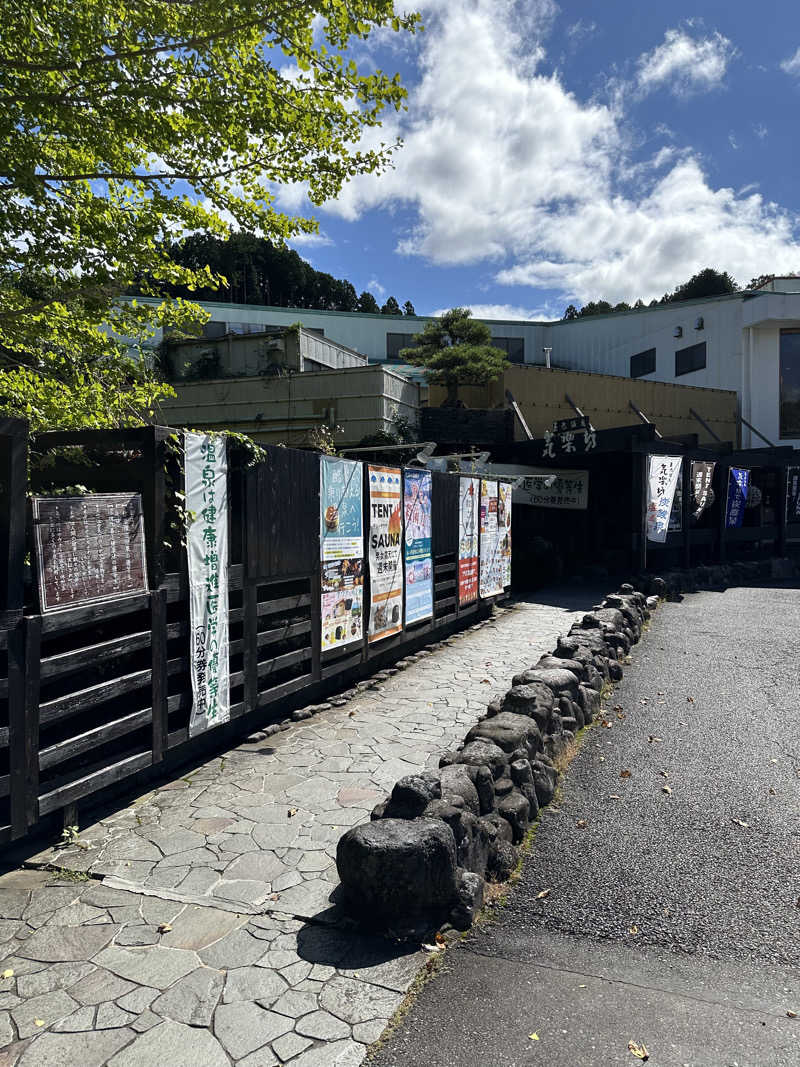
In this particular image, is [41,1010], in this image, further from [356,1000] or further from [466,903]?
[466,903]

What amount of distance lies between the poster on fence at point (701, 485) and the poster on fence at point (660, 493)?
1263 mm

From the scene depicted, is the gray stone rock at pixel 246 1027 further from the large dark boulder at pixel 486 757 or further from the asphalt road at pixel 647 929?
the large dark boulder at pixel 486 757

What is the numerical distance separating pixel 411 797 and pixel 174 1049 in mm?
1733

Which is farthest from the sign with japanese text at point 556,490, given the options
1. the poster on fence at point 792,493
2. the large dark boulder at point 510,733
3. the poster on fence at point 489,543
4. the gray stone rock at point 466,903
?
the gray stone rock at point 466,903

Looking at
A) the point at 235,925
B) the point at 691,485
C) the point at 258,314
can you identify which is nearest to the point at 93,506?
the point at 235,925

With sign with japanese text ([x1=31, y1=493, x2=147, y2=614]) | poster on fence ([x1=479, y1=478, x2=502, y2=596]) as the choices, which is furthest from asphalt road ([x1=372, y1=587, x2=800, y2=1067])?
poster on fence ([x1=479, y1=478, x2=502, y2=596])

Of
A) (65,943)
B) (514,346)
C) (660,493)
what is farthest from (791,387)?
(65,943)

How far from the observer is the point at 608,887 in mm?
4059

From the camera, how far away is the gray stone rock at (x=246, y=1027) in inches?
108

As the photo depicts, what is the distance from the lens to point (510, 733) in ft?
17.6

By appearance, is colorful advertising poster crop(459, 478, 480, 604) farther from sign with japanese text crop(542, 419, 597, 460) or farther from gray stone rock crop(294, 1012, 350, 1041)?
gray stone rock crop(294, 1012, 350, 1041)

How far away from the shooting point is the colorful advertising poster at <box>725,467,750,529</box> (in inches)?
810

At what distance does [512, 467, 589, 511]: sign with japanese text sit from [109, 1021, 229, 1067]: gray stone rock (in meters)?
17.1

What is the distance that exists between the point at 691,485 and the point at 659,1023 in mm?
18239
